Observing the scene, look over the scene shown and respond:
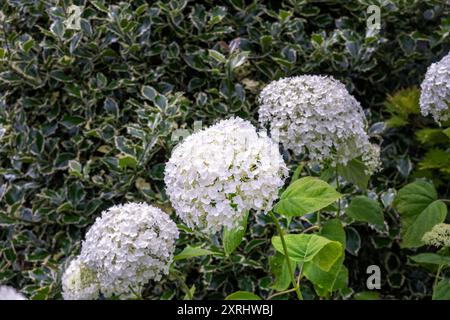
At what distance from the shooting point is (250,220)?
97.1 inches

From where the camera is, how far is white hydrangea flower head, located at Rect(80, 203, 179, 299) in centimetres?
151

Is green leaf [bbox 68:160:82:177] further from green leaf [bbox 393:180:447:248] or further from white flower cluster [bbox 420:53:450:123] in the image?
white flower cluster [bbox 420:53:450:123]

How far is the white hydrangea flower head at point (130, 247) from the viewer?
4.96ft

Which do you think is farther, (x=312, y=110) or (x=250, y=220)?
(x=250, y=220)

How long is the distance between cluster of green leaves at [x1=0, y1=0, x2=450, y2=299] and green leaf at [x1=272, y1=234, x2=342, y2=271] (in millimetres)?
889

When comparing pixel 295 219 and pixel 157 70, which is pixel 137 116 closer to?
pixel 157 70

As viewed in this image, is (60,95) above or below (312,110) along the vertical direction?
below

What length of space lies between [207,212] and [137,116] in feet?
4.28

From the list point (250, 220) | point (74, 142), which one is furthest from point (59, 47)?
point (250, 220)

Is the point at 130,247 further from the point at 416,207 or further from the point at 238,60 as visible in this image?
the point at 238,60

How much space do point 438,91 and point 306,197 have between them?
60 centimetres

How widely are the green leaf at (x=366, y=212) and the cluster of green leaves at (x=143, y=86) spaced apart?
426 millimetres

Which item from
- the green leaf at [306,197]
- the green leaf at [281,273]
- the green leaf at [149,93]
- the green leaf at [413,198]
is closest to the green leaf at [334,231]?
the green leaf at [281,273]

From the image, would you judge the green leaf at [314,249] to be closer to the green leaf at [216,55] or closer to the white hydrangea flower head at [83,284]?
the white hydrangea flower head at [83,284]
